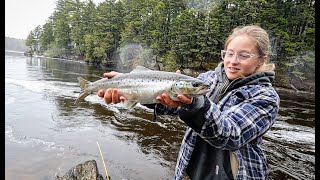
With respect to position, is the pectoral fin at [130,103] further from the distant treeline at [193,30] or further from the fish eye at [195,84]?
the distant treeline at [193,30]

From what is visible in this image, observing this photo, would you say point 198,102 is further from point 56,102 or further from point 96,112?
point 56,102

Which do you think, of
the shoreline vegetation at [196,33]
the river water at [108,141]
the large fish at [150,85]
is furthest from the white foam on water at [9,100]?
the shoreline vegetation at [196,33]

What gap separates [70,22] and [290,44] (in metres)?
59.0

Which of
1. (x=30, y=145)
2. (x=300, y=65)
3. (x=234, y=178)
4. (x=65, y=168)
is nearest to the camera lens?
(x=234, y=178)

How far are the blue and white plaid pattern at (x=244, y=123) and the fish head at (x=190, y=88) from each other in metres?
0.15

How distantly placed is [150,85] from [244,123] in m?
0.99

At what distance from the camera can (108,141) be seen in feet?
32.6

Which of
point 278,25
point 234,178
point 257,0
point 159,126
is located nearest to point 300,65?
point 278,25

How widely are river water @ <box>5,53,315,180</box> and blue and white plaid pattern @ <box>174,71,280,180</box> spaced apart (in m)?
5.42

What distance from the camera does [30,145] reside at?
29.8 ft

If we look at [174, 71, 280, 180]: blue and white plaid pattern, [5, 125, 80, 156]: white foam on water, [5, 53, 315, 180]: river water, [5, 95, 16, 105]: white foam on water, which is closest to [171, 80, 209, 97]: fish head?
[174, 71, 280, 180]: blue and white plaid pattern

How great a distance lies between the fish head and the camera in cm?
199

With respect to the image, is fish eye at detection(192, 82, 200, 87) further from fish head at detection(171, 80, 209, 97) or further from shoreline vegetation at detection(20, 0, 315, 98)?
shoreline vegetation at detection(20, 0, 315, 98)

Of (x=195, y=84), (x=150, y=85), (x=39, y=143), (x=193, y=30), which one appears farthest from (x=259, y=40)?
(x=193, y=30)
